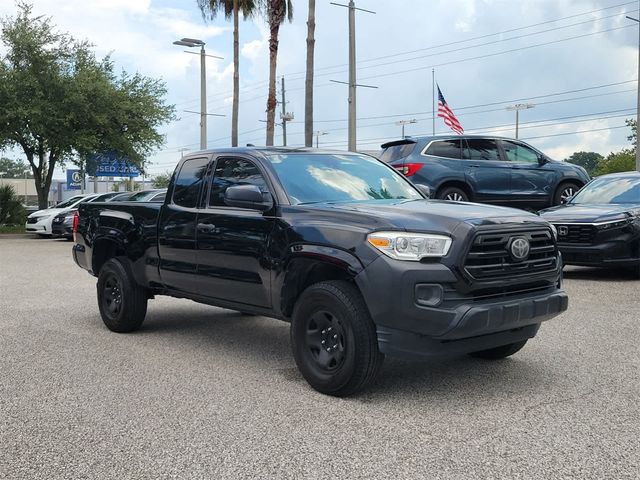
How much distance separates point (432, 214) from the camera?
487 cm

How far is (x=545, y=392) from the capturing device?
5.09 m

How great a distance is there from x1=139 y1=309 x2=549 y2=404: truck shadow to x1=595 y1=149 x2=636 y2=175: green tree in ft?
193

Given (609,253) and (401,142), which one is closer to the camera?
(609,253)

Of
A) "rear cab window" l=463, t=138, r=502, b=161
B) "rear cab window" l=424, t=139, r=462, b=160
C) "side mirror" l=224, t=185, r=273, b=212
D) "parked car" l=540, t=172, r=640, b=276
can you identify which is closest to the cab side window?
"rear cab window" l=463, t=138, r=502, b=161

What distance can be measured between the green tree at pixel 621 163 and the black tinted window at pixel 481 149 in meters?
50.2

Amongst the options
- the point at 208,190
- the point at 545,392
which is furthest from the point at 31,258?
the point at 545,392

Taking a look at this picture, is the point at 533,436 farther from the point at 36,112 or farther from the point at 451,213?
the point at 36,112

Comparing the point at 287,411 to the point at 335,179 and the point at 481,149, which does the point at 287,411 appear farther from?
the point at 481,149

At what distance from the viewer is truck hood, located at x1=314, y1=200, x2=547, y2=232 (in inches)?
187

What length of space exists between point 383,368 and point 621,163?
2544 inches

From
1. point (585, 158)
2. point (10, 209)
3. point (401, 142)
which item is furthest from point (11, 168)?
point (401, 142)

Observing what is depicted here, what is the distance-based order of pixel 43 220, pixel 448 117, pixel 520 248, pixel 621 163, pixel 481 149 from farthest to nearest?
pixel 621 163, pixel 448 117, pixel 43 220, pixel 481 149, pixel 520 248

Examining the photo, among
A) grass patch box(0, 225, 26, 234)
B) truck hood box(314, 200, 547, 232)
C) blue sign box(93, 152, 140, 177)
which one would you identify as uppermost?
blue sign box(93, 152, 140, 177)

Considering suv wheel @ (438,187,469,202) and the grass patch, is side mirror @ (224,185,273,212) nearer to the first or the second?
suv wheel @ (438,187,469,202)
